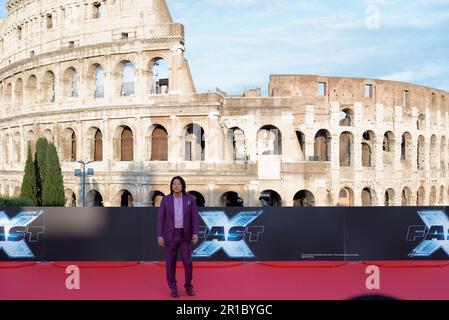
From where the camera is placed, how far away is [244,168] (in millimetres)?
25906

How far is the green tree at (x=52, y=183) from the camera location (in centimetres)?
2394

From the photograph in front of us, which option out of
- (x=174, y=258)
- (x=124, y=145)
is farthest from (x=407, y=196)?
(x=174, y=258)

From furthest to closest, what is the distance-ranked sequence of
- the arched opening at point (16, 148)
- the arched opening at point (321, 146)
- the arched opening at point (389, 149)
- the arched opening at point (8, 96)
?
the arched opening at point (8, 96), the arched opening at point (16, 148), the arched opening at point (389, 149), the arched opening at point (321, 146)

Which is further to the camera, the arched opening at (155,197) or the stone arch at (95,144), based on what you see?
the stone arch at (95,144)

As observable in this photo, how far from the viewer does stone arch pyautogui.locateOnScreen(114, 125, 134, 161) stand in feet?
92.1

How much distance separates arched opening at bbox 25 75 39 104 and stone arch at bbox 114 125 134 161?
337 inches

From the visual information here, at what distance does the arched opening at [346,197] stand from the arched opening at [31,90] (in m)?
24.1

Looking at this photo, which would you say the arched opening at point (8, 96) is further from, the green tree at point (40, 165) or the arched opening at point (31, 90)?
the green tree at point (40, 165)

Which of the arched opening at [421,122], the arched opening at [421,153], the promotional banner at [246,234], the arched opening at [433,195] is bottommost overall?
the arched opening at [433,195]

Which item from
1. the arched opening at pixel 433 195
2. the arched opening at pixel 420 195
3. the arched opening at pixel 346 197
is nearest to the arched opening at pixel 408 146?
the arched opening at pixel 420 195

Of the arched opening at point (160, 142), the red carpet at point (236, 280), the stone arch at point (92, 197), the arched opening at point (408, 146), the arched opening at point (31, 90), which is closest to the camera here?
the red carpet at point (236, 280)

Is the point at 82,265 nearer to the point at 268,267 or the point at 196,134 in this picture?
the point at 268,267
